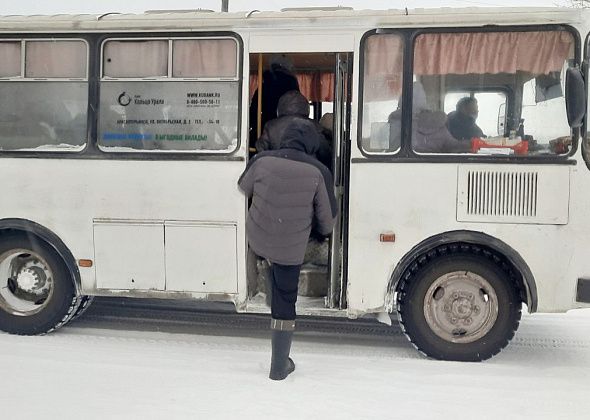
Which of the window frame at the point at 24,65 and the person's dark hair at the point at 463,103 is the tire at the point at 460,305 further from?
the window frame at the point at 24,65

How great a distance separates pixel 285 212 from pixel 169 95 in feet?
5.62

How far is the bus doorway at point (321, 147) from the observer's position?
573cm

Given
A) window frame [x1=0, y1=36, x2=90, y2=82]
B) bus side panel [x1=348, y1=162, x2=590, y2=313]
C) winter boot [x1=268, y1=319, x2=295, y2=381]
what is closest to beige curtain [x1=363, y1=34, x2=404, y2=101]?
bus side panel [x1=348, y1=162, x2=590, y2=313]

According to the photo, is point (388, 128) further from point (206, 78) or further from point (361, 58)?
point (206, 78)

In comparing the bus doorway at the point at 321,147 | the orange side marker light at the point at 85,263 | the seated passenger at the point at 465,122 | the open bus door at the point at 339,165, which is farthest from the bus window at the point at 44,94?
the seated passenger at the point at 465,122

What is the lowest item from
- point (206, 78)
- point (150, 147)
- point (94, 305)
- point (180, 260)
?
point (94, 305)

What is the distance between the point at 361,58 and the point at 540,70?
141 centimetres

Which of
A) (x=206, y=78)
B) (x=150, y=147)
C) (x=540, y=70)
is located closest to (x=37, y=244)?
(x=150, y=147)

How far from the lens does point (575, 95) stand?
507 cm

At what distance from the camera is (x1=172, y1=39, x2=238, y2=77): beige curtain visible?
5.74 m

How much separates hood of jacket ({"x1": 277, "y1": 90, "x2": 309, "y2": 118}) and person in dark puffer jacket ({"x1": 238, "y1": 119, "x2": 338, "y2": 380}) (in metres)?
0.86

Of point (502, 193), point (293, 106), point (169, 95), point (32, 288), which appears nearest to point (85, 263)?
point (32, 288)

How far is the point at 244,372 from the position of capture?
510 cm

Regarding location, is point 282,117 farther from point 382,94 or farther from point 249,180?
point 249,180
